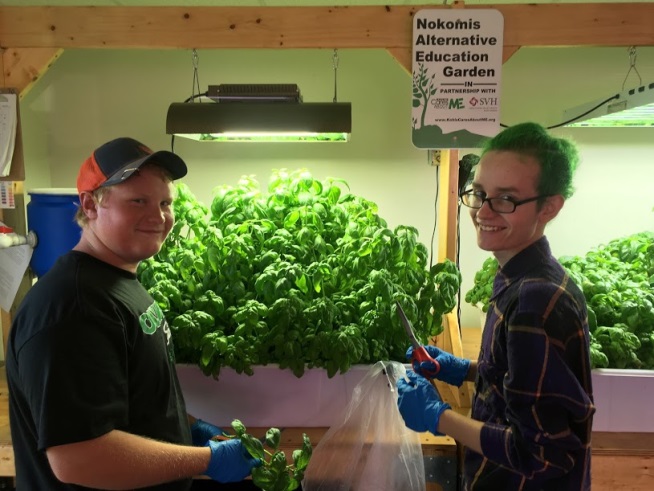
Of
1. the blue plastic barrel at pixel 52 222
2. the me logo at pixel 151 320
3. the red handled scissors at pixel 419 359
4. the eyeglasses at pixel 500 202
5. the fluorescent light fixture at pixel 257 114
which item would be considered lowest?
the red handled scissors at pixel 419 359

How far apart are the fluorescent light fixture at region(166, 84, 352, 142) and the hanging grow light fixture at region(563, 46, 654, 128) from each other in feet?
3.15

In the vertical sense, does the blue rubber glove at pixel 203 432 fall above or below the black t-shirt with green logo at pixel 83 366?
below

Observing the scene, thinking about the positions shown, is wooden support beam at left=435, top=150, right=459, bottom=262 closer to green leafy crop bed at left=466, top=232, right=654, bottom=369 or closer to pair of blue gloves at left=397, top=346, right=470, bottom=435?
green leafy crop bed at left=466, top=232, right=654, bottom=369

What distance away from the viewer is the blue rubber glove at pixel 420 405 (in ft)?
3.88

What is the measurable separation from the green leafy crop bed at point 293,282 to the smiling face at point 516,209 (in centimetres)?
52

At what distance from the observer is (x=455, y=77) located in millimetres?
1859

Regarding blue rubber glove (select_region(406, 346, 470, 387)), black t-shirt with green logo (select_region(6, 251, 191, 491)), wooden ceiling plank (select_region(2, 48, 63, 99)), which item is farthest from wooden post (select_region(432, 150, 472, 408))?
wooden ceiling plank (select_region(2, 48, 63, 99))

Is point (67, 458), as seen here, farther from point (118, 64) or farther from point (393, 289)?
point (118, 64)

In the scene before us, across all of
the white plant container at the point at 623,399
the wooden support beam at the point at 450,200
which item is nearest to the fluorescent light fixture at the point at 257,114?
the wooden support beam at the point at 450,200

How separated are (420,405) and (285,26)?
4.65 feet

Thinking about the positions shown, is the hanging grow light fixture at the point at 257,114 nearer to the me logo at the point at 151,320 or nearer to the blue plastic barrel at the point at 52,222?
the blue plastic barrel at the point at 52,222

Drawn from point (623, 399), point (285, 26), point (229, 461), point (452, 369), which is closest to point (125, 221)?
point (229, 461)

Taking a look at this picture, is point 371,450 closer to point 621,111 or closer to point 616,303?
point 616,303

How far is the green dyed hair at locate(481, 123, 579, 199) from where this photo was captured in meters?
1.05
